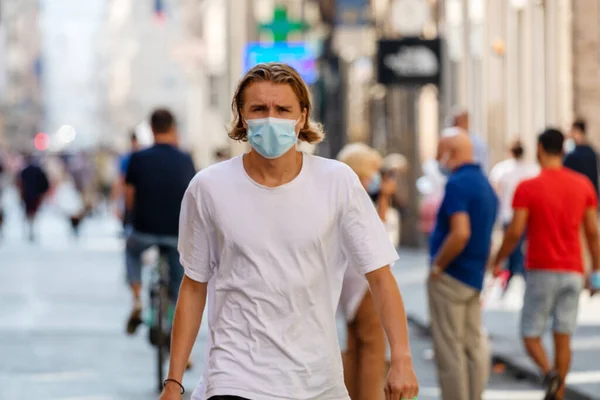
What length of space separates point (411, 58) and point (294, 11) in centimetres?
3451

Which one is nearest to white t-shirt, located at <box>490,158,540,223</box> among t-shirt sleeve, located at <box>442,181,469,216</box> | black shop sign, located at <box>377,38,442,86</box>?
black shop sign, located at <box>377,38,442,86</box>

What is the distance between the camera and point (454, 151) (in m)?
9.69

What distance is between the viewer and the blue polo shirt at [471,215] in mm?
9445

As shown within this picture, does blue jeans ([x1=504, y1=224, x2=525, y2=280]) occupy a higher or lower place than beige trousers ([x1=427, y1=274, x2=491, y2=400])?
lower

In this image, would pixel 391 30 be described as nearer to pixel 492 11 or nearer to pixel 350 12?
pixel 350 12

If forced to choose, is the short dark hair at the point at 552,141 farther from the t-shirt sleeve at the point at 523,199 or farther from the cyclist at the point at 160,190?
the cyclist at the point at 160,190

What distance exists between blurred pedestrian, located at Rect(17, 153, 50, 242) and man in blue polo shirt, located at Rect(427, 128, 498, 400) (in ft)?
86.3

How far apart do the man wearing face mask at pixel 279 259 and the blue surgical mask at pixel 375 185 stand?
517 centimetres

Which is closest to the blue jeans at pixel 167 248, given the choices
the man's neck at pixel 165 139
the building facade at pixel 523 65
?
the man's neck at pixel 165 139

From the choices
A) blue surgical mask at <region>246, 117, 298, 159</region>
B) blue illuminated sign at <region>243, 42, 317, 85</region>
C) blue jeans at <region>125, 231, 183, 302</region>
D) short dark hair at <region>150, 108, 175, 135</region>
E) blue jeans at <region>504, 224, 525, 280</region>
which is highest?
blue illuminated sign at <region>243, 42, 317, 85</region>

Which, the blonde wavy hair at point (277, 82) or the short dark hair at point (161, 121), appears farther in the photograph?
the short dark hair at point (161, 121)

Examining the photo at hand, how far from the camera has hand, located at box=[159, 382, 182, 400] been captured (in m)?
4.96

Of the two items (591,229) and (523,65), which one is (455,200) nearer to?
(591,229)

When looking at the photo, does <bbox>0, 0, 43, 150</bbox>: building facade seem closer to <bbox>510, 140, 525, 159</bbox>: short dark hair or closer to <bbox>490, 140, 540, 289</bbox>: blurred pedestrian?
<bbox>490, 140, 540, 289</bbox>: blurred pedestrian
